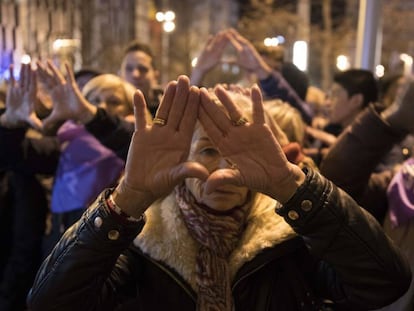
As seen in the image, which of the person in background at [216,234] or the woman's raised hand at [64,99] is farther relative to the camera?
the woman's raised hand at [64,99]

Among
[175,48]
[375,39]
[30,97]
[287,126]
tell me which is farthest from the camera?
[175,48]

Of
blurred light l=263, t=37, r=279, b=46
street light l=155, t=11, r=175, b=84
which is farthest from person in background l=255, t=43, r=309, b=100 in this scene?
street light l=155, t=11, r=175, b=84

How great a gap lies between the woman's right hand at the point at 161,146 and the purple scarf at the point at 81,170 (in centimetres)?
150

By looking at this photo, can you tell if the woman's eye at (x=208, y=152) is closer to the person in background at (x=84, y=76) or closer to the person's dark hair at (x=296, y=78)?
the person in background at (x=84, y=76)

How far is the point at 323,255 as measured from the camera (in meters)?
1.23

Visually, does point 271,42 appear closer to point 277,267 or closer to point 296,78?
point 296,78

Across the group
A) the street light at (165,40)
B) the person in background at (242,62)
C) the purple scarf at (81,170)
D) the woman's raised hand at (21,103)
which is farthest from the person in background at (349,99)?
the street light at (165,40)

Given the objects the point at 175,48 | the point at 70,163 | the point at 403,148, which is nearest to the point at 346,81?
the point at 403,148

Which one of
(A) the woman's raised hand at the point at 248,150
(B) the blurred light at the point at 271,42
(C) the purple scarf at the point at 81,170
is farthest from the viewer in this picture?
(B) the blurred light at the point at 271,42

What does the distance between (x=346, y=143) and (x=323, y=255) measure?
0.78m

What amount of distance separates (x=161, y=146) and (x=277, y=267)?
51 cm

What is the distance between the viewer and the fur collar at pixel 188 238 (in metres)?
1.41

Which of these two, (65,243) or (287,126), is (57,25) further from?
(65,243)

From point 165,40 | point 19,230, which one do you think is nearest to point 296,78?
point 19,230
